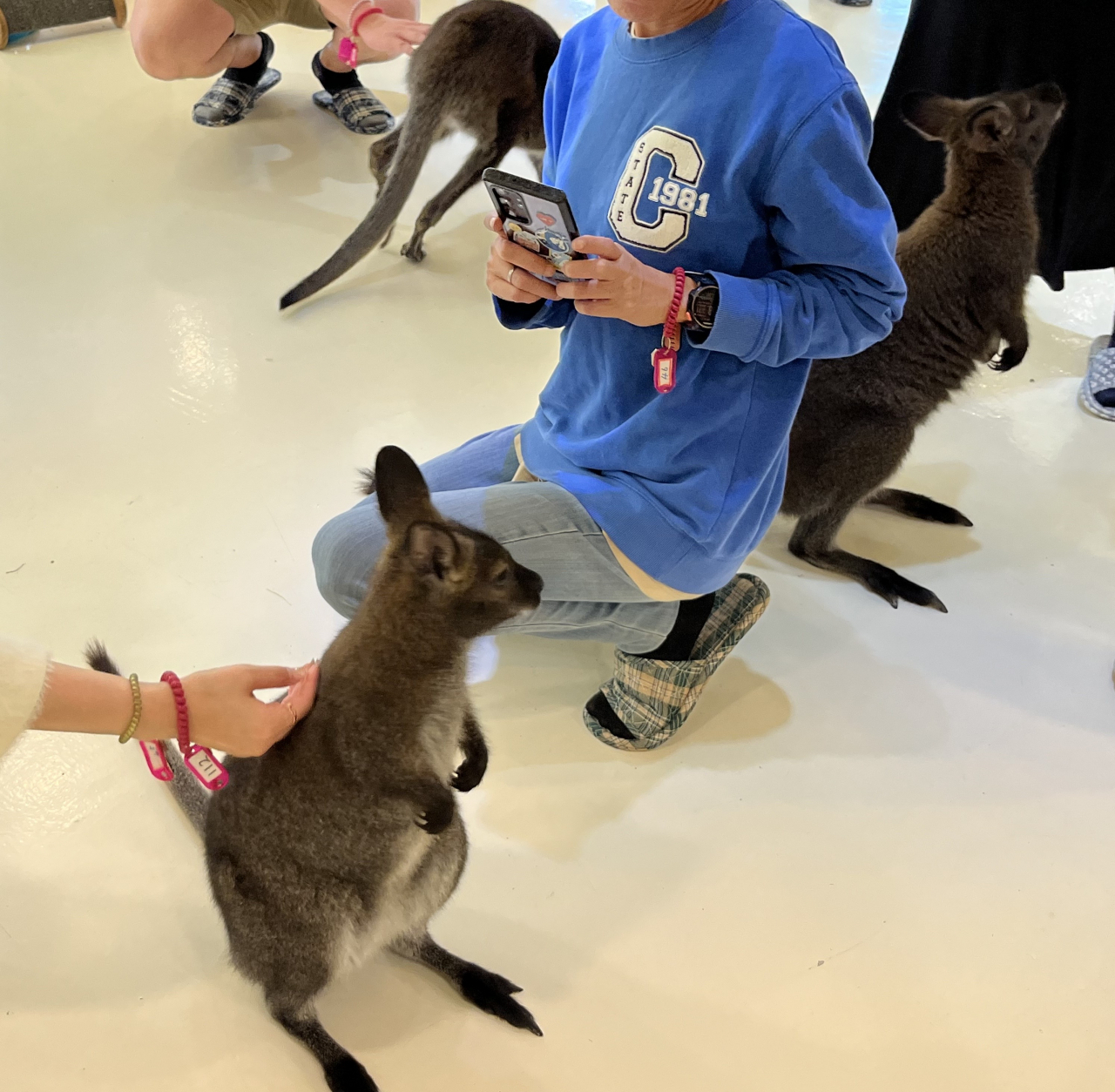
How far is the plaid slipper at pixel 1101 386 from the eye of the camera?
2656mm

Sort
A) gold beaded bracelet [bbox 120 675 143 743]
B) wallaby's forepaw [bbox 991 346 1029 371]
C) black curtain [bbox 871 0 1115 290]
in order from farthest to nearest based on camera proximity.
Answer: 1. black curtain [bbox 871 0 1115 290]
2. wallaby's forepaw [bbox 991 346 1029 371]
3. gold beaded bracelet [bbox 120 675 143 743]

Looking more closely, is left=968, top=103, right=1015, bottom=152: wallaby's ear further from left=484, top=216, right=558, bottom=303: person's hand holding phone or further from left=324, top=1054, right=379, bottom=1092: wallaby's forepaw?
left=324, top=1054, right=379, bottom=1092: wallaby's forepaw

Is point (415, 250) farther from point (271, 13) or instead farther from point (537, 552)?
point (537, 552)

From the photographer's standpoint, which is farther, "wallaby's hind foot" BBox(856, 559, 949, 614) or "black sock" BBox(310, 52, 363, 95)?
"black sock" BBox(310, 52, 363, 95)

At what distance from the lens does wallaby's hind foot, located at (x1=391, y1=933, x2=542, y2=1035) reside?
143cm

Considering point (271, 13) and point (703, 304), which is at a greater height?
point (703, 304)

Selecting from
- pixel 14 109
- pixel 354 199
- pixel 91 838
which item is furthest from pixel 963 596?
pixel 14 109

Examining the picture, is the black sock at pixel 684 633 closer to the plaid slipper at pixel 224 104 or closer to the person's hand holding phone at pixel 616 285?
the person's hand holding phone at pixel 616 285

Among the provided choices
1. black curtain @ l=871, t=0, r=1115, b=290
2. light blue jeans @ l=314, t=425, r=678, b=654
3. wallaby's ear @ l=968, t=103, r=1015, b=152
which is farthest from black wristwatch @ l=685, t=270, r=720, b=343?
black curtain @ l=871, t=0, r=1115, b=290

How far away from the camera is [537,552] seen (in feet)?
4.98

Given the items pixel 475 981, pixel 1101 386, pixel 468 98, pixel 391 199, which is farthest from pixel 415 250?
pixel 475 981

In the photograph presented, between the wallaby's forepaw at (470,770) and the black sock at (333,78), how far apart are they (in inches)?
122

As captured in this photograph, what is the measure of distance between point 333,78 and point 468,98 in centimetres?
123

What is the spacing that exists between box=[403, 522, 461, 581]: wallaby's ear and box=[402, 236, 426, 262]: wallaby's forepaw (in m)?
2.04
